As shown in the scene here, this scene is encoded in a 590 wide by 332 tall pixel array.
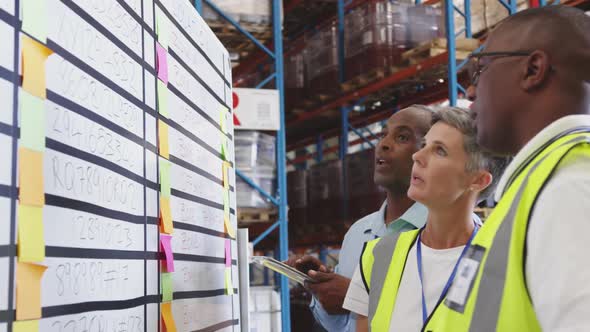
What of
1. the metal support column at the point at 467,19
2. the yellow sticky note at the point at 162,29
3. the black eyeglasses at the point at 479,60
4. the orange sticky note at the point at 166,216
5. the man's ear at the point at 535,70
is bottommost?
the orange sticky note at the point at 166,216

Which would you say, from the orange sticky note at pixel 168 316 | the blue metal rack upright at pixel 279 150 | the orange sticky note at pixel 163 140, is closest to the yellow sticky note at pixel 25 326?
the orange sticky note at pixel 168 316

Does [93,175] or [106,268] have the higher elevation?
[93,175]

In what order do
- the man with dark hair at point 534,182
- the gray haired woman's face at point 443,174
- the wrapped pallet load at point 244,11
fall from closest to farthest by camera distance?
the man with dark hair at point 534,182 → the gray haired woman's face at point 443,174 → the wrapped pallet load at point 244,11

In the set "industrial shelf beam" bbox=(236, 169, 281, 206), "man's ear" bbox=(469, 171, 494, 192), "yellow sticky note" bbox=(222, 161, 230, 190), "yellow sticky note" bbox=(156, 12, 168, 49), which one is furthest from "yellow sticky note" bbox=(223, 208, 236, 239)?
"industrial shelf beam" bbox=(236, 169, 281, 206)

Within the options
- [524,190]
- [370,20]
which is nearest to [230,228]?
[524,190]

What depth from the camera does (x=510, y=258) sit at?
4.19 feet

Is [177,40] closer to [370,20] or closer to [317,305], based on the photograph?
[317,305]

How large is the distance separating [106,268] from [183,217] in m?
0.80

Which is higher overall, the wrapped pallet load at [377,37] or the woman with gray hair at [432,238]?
the wrapped pallet load at [377,37]

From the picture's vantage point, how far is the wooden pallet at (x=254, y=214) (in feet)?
23.7

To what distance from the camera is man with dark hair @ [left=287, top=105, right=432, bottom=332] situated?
11.2 feet

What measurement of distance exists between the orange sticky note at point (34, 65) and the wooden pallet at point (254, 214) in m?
5.76

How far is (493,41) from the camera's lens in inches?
65.1

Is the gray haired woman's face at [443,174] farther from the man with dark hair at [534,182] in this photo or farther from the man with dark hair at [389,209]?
the man with dark hair at [534,182]
